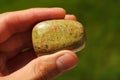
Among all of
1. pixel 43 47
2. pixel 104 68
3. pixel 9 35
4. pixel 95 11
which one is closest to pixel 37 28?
pixel 43 47

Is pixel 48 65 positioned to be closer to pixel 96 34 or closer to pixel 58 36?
pixel 58 36

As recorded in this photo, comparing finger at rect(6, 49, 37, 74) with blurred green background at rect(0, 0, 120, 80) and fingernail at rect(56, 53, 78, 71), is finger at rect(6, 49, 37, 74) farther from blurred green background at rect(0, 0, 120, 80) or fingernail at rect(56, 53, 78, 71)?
blurred green background at rect(0, 0, 120, 80)

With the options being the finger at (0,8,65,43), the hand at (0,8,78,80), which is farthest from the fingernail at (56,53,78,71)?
the finger at (0,8,65,43)

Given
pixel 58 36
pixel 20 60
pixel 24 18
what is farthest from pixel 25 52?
pixel 58 36

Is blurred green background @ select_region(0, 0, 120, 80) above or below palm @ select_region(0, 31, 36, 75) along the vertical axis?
below

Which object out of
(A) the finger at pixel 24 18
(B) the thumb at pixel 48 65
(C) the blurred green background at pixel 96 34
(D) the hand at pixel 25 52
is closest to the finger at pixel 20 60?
(D) the hand at pixel 25 52
